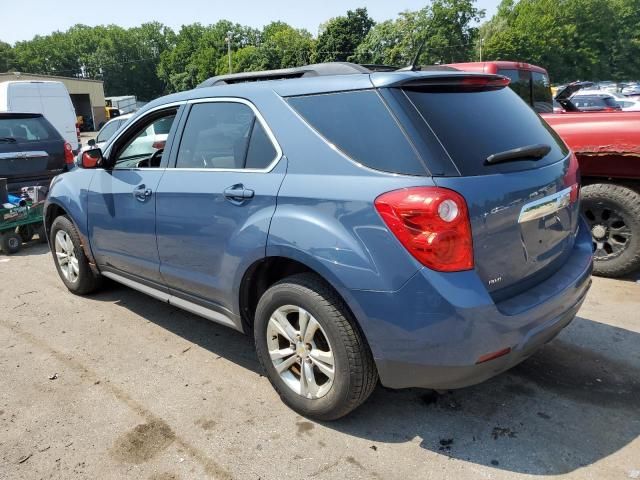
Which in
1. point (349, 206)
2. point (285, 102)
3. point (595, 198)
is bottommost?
point (595, 198)

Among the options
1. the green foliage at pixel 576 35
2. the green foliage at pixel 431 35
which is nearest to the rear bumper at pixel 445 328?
the green foliage at pixel 431 35

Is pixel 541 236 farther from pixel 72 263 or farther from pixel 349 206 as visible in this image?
pixel 72 263

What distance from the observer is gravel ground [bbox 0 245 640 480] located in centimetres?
242

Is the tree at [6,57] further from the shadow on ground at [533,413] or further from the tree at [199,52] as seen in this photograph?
the shadow on ground at [533,413]

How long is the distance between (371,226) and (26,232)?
20.8ft

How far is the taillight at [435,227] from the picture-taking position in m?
2.15

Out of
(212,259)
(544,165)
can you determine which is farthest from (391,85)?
(212,259)

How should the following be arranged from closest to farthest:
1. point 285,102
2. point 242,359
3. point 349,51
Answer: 1. point 285,102
2. point 242,359
3. point 349,51

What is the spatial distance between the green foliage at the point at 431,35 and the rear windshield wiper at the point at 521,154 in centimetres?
5240

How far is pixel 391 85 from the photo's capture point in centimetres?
240

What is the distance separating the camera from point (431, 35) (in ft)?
190

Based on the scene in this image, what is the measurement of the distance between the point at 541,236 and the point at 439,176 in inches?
29.3

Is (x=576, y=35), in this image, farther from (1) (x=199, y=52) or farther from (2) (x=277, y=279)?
(2) (x=277, y=279)

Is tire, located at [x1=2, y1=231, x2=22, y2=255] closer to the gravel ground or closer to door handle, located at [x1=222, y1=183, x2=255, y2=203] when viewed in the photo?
the gravel ground
